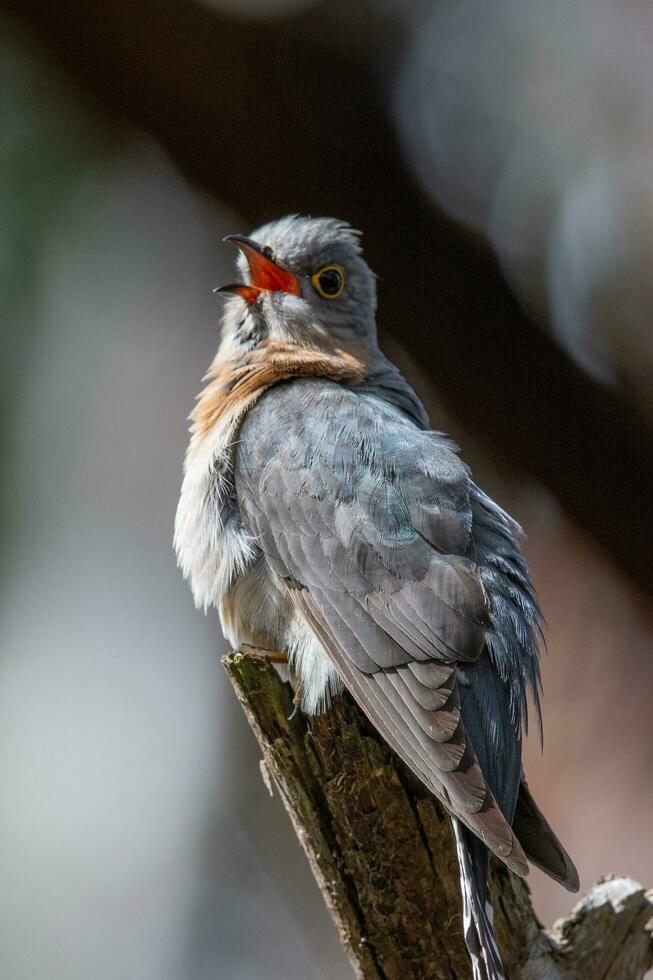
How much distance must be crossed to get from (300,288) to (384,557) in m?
2.20

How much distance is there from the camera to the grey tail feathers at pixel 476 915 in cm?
299

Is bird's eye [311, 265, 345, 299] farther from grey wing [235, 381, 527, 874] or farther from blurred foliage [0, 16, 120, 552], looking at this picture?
blurred foliage [0, 16, 120, 552]

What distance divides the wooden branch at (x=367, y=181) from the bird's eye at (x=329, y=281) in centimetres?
91

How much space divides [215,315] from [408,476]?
4242 millimetres

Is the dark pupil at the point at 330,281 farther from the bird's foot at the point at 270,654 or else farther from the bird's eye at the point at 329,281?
the bird's foot at the point at 270,654

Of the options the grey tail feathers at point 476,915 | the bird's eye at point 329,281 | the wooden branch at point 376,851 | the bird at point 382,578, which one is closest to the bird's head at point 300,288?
the bird's eye at point 329,281

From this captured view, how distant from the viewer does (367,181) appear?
6.54 m

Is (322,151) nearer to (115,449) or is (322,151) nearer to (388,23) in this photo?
(388,23)

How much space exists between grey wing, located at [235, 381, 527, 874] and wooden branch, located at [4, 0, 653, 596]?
1758 mm

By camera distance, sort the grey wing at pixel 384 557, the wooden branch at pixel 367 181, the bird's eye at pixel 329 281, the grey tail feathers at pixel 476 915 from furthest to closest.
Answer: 1. the wooden branch at pixel 367 181
2. the bird's eye at pixel 329 281
3. the grey wing at pixel 384 557
4. the grey tail feathers at pixel 476 915

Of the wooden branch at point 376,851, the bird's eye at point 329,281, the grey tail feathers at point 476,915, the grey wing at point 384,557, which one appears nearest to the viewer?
the grey tail feathers at point 476,915

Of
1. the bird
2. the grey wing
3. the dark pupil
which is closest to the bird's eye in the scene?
the dark pupil

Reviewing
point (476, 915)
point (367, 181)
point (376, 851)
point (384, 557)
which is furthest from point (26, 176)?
point (476, 915)

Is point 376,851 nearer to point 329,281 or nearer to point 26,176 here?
point 329,281
